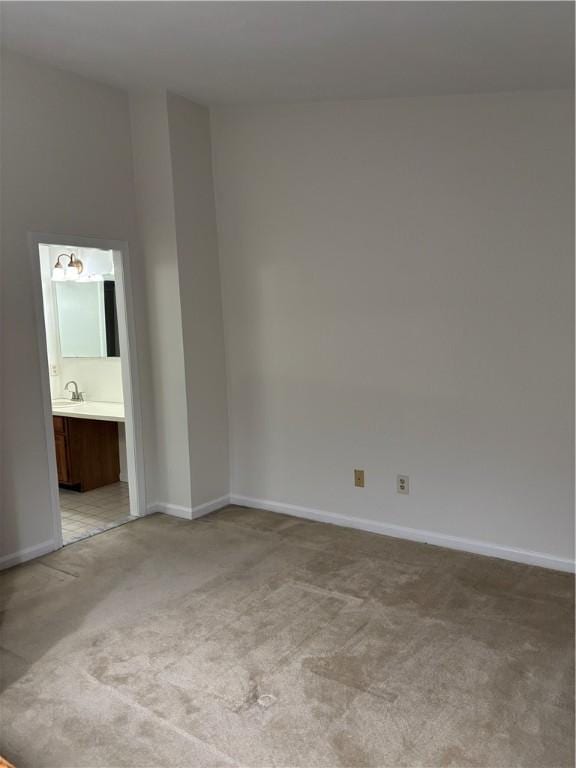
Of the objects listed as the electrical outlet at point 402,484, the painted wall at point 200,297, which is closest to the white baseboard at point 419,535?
the electrical outlet at point 402,484

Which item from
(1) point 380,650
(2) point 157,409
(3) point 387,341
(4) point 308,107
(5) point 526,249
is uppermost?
(4) point 308,107

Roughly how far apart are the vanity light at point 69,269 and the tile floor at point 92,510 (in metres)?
1.79

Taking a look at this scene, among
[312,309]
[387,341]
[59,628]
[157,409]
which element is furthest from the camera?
[157,409]

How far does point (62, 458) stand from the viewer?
521 centimetres

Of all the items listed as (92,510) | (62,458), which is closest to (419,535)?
(92,510)

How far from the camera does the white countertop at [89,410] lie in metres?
4.89

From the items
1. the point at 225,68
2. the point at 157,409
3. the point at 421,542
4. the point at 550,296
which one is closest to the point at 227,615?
the point at 421,542

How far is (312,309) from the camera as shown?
13.7 ft

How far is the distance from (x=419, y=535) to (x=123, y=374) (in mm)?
2237

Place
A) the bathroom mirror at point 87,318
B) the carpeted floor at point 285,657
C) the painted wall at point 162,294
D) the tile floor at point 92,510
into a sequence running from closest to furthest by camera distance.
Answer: the carpeted floor at point 285,657, the painted wall at point 162,294, the tile floor at point 92,510, the bathroom mirror at point 87,318

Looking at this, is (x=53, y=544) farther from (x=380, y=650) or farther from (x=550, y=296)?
(x=550, y=296)

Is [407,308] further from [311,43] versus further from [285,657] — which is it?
[285,657]

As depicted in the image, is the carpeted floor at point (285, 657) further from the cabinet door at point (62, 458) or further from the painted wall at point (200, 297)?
the cabinet door at point (62, 458)

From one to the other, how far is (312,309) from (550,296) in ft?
4.86
